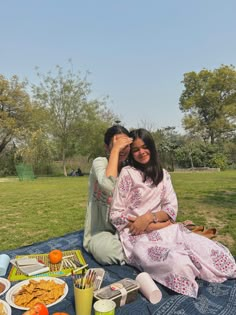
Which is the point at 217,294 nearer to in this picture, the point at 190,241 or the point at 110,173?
the point at 190,241

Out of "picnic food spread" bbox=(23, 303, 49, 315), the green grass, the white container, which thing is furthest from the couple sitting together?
the green grass

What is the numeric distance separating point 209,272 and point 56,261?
4.83ft

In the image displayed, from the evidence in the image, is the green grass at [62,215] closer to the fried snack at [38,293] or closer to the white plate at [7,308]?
the fried snack at [38,293]

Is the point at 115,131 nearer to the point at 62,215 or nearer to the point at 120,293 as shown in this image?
the point at 120,293

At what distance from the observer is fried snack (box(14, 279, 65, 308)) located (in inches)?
86.0

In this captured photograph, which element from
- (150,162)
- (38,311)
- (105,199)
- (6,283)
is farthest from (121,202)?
(38,311)

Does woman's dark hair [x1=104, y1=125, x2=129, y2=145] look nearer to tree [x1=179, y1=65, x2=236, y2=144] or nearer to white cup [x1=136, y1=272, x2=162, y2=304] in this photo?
white cup [x1=136, y1=272, x2=162, y2=304]

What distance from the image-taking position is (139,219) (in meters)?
2.88

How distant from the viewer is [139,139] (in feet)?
9.86

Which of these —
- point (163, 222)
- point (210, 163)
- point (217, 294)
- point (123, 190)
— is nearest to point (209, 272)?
point (217, 294)

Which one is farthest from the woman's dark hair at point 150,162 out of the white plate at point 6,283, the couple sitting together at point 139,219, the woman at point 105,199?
the white plate at point 6,283

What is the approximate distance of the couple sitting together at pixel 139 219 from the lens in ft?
8.54

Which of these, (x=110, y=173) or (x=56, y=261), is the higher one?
(x=110, y=173)

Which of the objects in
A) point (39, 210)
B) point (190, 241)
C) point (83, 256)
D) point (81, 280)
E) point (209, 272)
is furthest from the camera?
point (39, 210)
